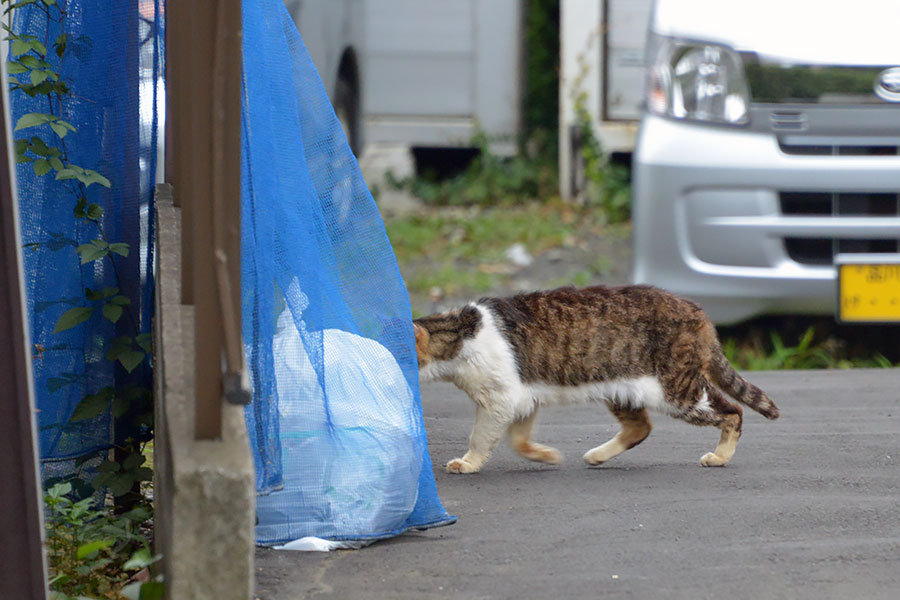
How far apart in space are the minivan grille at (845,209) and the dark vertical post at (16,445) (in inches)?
143

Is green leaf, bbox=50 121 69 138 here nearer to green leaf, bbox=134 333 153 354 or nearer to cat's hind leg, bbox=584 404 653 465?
green leaf, bbox=134 333 153 354

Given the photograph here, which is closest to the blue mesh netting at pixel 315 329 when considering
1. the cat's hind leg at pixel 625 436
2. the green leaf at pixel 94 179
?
the green leaf at pixel 94 179

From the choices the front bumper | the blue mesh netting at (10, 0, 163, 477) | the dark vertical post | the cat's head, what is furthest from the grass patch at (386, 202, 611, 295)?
the dark vertical post

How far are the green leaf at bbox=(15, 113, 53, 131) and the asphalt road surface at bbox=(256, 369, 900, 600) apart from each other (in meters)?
1.28

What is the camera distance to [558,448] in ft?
13.9

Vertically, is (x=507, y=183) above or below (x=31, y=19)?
below

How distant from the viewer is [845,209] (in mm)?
5230

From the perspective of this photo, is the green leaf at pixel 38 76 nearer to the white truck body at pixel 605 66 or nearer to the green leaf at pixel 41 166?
the green leaf at pixel 41 166

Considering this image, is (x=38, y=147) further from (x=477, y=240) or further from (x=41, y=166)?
(x=477, y=240)

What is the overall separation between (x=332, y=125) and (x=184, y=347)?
0.92 m

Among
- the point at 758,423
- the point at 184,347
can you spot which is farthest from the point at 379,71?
the point at 184,347

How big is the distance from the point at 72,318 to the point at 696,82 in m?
3.21

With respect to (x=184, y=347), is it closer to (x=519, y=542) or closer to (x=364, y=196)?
(x=364, y=196)

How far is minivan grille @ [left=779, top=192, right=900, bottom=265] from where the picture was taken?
521 centimetres
